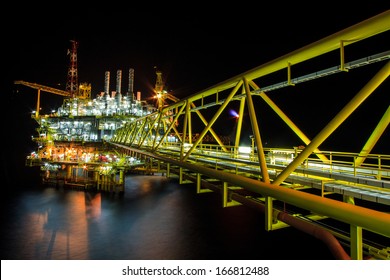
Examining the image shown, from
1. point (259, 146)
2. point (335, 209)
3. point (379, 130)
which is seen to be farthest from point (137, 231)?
point (335, 209)

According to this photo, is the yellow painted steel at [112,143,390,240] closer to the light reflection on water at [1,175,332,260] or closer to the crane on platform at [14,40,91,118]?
the light reflection on water at [1,175,332,260]

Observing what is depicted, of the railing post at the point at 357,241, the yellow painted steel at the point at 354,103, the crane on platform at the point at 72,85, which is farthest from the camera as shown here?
the crane on platform at the point at 72,85

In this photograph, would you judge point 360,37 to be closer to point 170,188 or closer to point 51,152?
point 170,188

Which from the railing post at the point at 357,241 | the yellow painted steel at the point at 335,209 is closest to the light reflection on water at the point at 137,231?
the yellow painted steel at the point at 335,209

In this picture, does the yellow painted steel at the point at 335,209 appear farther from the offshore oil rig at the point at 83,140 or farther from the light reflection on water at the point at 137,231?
the offshore oil rig at the point at 83,140

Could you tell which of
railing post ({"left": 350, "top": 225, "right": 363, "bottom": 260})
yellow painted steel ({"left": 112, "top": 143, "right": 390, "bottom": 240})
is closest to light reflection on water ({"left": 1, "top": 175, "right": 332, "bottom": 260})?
yellow painted steel ({"left": 112, "top": 143, "right": 390, "bottom": 240})
